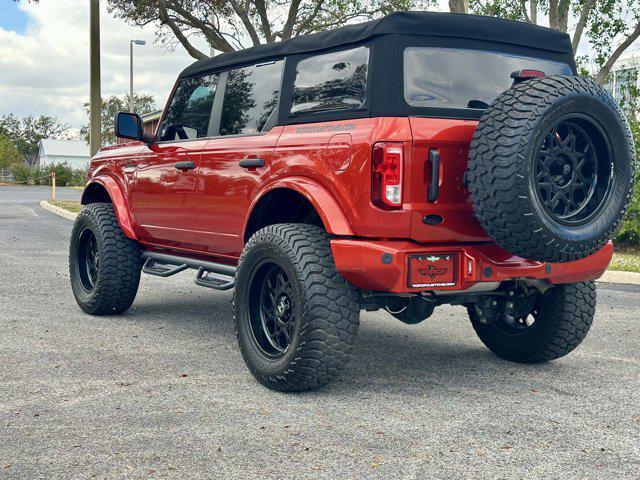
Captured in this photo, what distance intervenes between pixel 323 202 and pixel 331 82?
797 millimetres

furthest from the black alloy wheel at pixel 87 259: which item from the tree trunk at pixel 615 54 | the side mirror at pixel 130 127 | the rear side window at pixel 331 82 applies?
the tree trunk at pixel 615 54

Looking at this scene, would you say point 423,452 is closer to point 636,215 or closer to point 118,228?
point 118,228

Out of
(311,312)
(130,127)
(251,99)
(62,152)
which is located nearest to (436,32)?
(251,99)

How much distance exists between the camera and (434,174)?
4.25m

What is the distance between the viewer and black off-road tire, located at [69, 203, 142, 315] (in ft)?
22.3

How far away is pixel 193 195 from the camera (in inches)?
232

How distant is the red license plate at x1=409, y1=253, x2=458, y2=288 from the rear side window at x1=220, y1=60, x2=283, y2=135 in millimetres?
1531

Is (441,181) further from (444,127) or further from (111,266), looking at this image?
(111,266)

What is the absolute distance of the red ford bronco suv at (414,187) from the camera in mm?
4164

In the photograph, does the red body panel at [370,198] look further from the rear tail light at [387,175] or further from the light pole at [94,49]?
the light pole at [94,49]

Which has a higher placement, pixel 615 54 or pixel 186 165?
pixel 615 54

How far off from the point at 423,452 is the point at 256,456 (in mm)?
744

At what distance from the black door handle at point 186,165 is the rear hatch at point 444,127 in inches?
78.3

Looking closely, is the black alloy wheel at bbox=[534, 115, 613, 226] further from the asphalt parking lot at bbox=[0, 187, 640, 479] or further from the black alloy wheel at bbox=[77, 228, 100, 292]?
the black alloy wheel at bbox=[77, 228, 100, 292]
